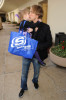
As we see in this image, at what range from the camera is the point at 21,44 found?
3.93 feet

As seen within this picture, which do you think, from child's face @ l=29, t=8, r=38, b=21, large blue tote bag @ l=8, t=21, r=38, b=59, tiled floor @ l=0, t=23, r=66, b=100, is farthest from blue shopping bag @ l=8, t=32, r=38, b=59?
tiled floor @ l=0, t=23, r=66, b=100

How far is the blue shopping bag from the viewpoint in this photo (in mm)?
1187

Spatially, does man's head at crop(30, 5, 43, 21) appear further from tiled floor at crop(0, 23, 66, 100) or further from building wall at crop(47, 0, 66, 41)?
building wall at crop(47, 0, 66, 41)

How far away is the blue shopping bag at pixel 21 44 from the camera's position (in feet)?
3.89

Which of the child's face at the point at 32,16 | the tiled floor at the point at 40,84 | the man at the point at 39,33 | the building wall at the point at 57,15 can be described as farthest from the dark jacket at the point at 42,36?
the building wall at the point at 57,15

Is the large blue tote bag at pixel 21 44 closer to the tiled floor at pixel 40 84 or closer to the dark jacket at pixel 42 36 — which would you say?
the dark jacket at pixel 42 36

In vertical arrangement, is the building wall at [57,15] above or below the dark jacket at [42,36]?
above

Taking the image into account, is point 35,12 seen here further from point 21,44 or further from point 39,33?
point 21,44

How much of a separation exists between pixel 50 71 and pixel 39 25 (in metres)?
1.57

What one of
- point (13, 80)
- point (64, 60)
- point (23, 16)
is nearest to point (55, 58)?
point (64, 60)

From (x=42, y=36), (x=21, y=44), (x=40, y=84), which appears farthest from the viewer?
(x=40, y=84)

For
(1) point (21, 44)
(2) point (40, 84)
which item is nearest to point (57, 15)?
(2) point (40, 84)

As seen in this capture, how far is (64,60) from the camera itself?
7.79 ft

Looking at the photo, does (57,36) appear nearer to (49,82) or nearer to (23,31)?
(49,82)
